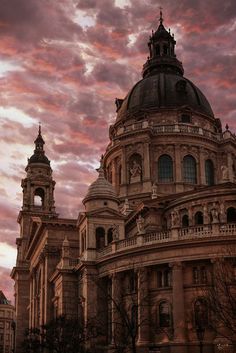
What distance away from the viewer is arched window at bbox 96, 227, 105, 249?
2618 inches

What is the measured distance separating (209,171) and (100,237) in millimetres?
27847

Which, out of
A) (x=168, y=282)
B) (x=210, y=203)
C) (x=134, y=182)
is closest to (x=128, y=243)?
(x=168, y=282)

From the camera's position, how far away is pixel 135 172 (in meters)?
87.5

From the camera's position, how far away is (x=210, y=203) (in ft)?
209

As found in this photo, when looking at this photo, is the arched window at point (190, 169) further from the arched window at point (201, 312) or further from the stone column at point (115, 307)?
the arched window at point (201, 312)

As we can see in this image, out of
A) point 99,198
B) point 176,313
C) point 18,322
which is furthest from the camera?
point 18,322

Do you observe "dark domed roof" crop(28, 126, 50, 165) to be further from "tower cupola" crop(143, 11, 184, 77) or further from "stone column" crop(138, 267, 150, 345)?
"stone column" crop(138, 267, 150, 345)

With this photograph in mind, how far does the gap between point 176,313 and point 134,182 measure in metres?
35.7

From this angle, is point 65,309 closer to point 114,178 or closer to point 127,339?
point 127,339

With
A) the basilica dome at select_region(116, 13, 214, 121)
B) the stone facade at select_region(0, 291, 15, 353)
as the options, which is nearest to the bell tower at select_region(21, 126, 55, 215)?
the basilica dome at select_region(116, 13, 214, 121)

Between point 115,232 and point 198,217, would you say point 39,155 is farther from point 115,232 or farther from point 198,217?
point 198,217

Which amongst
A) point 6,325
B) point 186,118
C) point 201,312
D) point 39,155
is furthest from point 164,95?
point 6,325

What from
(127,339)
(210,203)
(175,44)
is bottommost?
(127,339)

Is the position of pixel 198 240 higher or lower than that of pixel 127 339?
higher
